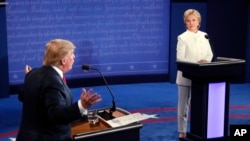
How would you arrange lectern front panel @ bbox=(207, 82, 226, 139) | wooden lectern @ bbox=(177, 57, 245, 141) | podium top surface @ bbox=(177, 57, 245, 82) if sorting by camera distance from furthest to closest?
lectern front panel @ bbox=(207, 82, 226, 139), wooden lectern @ bbox=(177, 57, 245, 141), podium top surface @ bbox=(177, 57, 245, 82)

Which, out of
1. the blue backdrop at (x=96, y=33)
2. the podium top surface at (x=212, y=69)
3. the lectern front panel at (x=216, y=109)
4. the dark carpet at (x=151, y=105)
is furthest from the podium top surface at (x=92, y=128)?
the blue backdrop at (x=96, y=33)

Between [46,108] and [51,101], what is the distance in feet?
0.20

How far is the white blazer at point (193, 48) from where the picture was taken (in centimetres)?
489

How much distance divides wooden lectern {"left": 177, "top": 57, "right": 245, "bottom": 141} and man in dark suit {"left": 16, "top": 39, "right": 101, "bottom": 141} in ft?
6.59

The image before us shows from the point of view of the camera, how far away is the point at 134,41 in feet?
27.6

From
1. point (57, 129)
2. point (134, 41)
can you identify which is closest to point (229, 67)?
point (57, 129)

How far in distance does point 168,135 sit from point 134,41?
318cm

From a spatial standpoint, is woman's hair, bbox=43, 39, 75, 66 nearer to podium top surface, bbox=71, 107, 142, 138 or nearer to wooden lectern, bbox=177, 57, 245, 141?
podium top surface, bbox=71, 107, 142, 138

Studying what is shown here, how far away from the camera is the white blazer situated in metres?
4.89

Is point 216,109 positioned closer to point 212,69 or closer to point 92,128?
point 212,69

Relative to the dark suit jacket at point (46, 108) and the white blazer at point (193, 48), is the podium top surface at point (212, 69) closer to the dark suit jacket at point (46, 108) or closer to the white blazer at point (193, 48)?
the white blazer at point (193, 48)

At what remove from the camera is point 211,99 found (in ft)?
15.8

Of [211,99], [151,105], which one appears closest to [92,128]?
[211,99]

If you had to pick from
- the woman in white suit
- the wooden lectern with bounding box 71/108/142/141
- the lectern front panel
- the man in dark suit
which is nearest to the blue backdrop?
the woman in white suit
